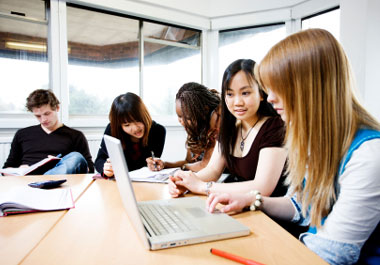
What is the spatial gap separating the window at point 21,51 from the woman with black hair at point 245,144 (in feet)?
7.85

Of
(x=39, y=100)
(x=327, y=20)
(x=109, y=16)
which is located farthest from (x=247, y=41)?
(x=39, y=100)

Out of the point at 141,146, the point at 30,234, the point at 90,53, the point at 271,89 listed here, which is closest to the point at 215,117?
the point at 141,146

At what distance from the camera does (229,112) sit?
4.66ft

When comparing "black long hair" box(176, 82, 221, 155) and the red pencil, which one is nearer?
the red pencil

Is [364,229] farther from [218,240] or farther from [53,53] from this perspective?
[53,53]

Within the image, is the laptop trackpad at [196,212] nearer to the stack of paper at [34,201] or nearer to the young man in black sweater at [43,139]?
the stack of paper at [34,201]

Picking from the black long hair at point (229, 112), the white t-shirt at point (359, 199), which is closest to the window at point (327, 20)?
the black long hair at point (229, 112)

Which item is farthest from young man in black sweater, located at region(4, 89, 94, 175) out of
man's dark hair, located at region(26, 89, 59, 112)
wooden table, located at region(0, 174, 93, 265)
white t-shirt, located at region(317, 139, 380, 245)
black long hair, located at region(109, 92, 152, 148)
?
white t-shirt, located at region(317, 139, 380, 245)

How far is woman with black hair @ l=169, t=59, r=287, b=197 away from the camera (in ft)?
3.67

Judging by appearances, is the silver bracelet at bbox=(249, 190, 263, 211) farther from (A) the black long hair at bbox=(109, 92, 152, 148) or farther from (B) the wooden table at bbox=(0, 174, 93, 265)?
(A) the black long hair at bbox=(109, 92, 152, 148)

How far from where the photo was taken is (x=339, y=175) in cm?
70

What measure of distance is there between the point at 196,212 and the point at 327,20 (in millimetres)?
3180

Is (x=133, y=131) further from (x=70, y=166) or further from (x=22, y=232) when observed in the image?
(x=22, y=232)

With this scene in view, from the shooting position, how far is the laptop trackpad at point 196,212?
0.81 meters
